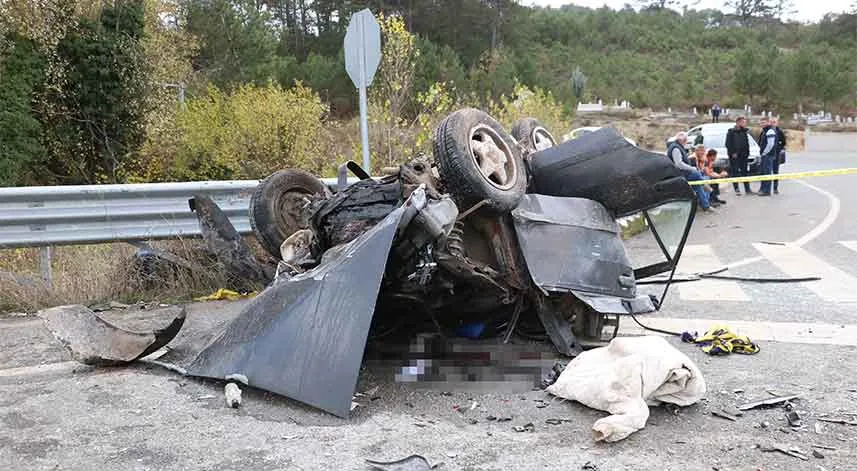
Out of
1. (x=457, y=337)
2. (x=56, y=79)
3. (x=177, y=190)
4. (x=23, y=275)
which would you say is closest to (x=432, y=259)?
(x=457, y=337)

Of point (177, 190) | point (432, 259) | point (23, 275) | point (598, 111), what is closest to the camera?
point (432, 259)

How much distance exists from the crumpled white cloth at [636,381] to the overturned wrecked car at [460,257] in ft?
2.43

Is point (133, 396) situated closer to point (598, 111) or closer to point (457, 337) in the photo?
point (457, 337)

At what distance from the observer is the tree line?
42.6 feet

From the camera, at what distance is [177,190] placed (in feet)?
21.2

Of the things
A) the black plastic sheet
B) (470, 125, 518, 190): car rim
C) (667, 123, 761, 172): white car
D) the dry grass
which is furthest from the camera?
(667, 123, 761, 172): white car

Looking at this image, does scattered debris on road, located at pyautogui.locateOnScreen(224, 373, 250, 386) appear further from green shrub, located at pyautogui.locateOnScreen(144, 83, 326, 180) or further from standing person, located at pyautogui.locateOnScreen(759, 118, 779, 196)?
standing person, located at pyautogui.locateOnScreen(759, 118, 779, 196)

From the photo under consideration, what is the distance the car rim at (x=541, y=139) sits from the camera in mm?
6543

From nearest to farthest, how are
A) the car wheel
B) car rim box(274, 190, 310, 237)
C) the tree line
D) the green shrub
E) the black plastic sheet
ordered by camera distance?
the black plastic sheet < car rim box(274, 190, 310, 237) < the car wheel < the green shrub < the tree line

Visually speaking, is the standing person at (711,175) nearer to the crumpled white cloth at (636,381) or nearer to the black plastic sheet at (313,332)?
the crumpled white cloth at (636,381)

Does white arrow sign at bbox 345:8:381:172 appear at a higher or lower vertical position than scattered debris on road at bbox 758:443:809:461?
higher

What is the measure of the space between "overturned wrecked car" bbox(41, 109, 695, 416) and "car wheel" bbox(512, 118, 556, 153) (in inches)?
37.4

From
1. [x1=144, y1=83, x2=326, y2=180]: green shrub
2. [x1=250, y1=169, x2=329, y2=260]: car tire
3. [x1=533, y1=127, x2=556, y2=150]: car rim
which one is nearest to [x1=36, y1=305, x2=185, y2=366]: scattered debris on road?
[x1=250, y1=169, x2=329, y2=260]: car tire

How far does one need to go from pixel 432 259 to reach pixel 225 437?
1.56 metres
